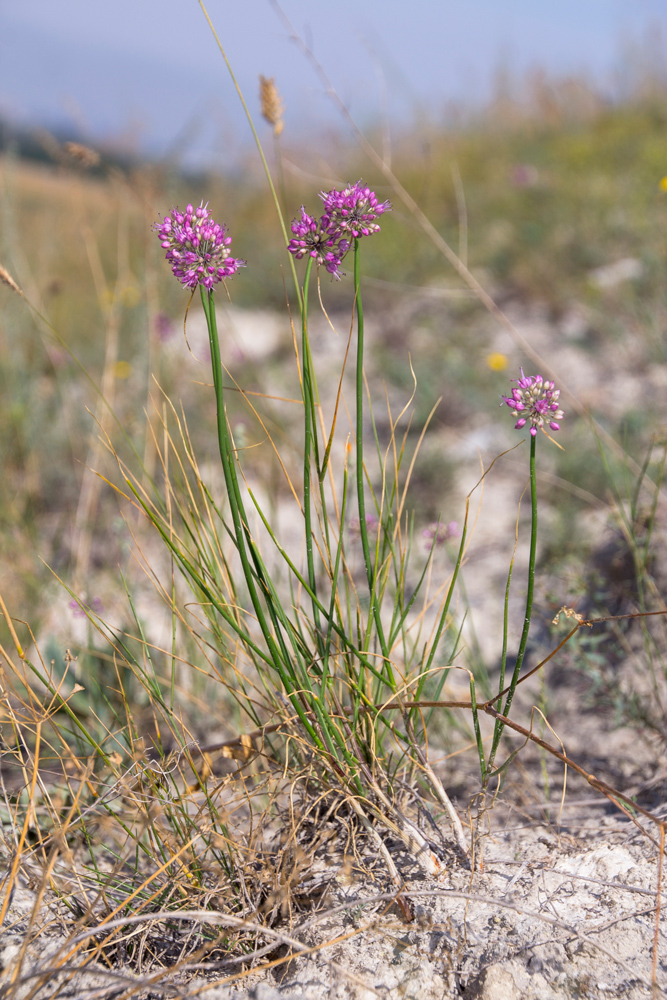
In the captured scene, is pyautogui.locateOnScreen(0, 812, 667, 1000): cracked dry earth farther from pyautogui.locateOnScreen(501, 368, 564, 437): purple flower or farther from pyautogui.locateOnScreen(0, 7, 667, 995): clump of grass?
pyautogui.locateOnScreen(501, 368, 564, 437): purple flower

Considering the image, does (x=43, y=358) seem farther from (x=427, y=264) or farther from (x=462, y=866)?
(x=462, y=866)

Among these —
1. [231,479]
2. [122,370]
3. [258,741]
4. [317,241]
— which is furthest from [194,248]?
[122,370]

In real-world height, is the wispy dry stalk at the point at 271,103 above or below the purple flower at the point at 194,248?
above

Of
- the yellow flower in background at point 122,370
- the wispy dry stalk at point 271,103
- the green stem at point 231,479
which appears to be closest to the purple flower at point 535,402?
the green stem at point 231,479

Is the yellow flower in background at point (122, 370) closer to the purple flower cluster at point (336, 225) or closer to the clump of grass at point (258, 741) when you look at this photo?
the clump of grass at point (258, 741)

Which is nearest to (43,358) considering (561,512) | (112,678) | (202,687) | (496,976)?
(112,678)

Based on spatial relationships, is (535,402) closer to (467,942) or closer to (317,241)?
(317,241)
